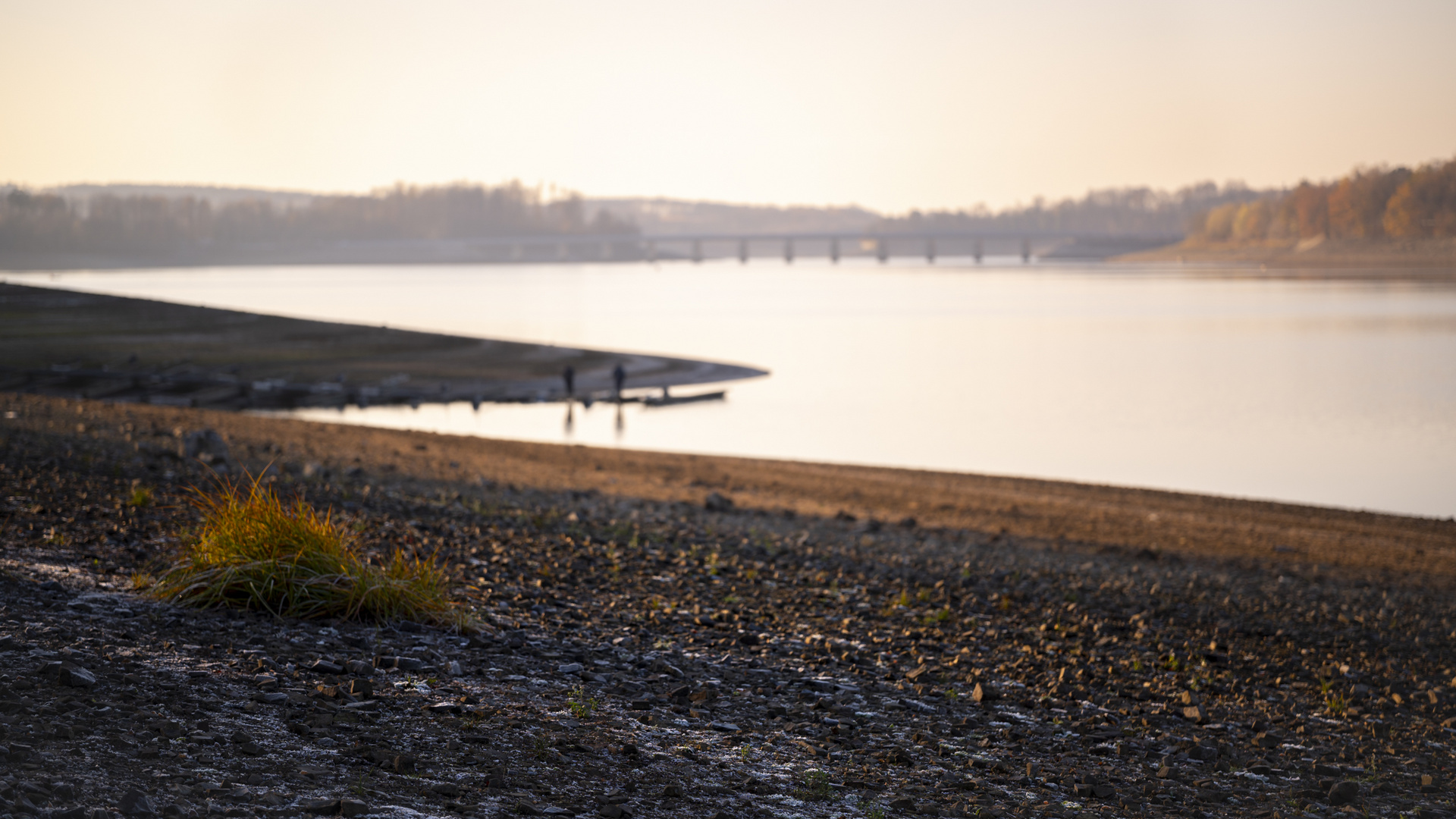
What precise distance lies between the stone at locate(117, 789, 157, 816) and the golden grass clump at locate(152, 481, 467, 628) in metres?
3.28

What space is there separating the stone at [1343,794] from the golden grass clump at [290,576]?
594cm

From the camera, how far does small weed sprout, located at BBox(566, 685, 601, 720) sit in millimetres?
6531

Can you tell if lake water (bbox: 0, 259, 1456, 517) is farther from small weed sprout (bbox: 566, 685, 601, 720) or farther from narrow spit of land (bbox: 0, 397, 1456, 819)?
small weed sprout (bbox: 566, 685, 601, 720)

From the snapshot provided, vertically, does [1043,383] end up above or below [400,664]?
below

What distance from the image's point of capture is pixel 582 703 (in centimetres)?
678

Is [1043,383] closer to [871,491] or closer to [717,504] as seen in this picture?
[871,491]

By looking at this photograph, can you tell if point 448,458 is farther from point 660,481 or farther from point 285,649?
point 285,649

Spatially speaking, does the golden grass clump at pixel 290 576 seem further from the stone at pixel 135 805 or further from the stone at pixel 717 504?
the stone at pixel 717 504

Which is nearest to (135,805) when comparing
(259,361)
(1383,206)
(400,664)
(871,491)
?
→ (400,664)

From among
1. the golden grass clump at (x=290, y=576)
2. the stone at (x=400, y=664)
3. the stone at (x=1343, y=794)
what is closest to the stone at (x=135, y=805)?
the stone at (x=400, y=664)

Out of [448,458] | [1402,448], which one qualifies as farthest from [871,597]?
[1402,448]

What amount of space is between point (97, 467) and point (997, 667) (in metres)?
11.0

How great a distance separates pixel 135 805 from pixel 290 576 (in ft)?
12.1

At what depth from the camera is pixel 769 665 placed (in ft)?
27.1
